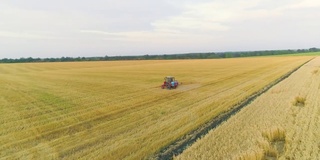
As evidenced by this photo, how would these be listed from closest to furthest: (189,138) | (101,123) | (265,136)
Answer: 1. (265,136)
2. (189,138)
3. (101,123)

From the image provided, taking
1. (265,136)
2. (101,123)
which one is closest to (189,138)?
(265,136)

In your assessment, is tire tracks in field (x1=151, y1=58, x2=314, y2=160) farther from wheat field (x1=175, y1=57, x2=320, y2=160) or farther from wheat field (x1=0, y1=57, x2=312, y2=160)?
wheat field (x1=175, y1=57, x2=320, y2=160)

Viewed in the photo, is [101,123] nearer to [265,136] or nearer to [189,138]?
[189,138]

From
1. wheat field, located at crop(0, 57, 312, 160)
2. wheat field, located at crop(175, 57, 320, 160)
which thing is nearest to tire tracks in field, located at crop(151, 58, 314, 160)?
wheat field, located at crop(0, 57, 312, 160)

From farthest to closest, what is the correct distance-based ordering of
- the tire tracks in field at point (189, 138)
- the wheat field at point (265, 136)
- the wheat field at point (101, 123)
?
the wheat field at point (101, 123), the tire tracks in field at point (189, 138), the wheat field at point (265, 136)

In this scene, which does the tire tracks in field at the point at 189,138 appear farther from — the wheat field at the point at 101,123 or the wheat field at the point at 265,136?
the wheat field at the point at 265,136

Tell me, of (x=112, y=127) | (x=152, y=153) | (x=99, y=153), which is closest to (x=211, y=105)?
(x=112, y=127)

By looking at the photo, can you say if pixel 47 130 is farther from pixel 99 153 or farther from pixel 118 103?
pixel 118 103

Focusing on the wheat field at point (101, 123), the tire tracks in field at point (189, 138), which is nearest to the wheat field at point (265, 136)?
the wheat field at point (101, 123)
